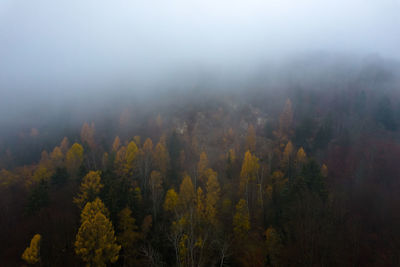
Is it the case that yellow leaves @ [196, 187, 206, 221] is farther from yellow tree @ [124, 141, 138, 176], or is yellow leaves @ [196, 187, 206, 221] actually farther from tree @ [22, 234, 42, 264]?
tree @ [22, 234, 42, 264]

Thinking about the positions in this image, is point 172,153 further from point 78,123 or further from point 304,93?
point 304,93

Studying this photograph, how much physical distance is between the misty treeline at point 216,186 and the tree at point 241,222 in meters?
0.18

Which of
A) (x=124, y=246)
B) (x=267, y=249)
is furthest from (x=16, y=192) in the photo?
(x=267, y=249)

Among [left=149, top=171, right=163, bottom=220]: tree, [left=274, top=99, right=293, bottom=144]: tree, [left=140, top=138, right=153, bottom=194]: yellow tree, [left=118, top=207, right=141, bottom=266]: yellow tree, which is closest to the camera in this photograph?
[left=118, top=207, right=141, bottom=266]: yellow tree

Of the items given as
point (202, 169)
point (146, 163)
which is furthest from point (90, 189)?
point (202, 169)

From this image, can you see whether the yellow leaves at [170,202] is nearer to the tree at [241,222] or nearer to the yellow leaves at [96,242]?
the tree at [241,222]

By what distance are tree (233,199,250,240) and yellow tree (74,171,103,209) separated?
21820 mm

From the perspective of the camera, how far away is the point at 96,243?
26.2m

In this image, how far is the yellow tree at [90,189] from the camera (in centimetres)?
3344

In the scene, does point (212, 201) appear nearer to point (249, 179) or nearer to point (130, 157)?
point (249, 179)

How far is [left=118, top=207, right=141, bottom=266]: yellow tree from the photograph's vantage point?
95.0 feet

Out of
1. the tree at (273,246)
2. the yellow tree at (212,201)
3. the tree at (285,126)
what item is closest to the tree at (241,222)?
the yellow tree at (212,201)

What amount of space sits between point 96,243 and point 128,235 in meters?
4.66

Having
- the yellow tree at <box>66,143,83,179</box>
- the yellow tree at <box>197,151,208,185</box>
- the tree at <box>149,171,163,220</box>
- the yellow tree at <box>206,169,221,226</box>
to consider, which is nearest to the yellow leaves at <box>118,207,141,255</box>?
the tree at <box>149,171,163,220</box>
